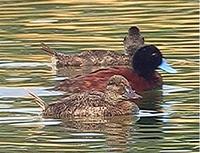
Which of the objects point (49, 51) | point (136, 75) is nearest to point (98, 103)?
point (136, 75)

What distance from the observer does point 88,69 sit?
68.2 ft

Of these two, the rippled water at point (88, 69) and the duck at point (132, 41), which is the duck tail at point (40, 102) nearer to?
the rippled water at point (88, 69)

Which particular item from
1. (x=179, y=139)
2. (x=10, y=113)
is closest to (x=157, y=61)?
(x=10, y=113)

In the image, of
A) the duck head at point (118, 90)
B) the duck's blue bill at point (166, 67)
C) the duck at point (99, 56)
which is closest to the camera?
the duck head at point (118, 90)

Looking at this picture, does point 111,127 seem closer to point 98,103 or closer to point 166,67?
point 98,103

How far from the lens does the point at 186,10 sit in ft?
→ 87.4

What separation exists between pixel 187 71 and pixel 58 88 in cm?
222

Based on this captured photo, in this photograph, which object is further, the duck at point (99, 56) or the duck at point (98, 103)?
the duck at point (99, 56)

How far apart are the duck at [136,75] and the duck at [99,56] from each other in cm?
180

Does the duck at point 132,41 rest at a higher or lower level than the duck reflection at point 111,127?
higher

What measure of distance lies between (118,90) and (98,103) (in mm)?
361

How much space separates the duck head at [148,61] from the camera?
1845 centimetres

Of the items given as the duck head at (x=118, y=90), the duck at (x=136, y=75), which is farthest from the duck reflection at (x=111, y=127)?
the duck at (x=136, y=75)

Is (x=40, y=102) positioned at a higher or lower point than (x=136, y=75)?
lower
